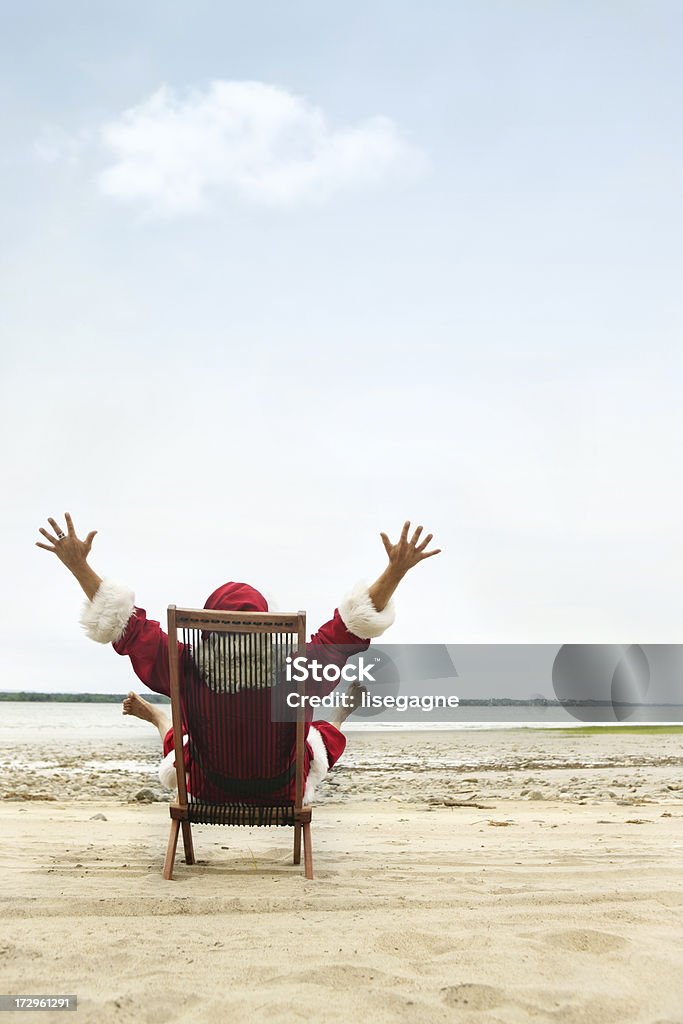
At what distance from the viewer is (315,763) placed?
168 inches

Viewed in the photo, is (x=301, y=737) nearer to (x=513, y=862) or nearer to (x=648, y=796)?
(x=513, y=862)

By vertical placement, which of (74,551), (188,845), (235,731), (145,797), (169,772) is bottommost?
(145,797)

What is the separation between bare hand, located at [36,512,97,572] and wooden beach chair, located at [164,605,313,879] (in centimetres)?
65

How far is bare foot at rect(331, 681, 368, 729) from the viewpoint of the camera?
442 centimetres

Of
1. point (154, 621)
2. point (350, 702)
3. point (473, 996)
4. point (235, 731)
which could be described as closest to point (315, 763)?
point (350, 702)

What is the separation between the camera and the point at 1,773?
969cm

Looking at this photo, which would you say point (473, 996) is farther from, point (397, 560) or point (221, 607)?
point (221, 607)

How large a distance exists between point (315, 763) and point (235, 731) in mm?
517

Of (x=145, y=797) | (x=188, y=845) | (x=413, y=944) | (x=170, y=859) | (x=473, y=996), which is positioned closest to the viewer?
(x=473, y=996)

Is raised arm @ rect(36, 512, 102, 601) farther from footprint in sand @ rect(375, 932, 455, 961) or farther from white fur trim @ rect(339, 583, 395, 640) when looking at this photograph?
footprint in sand @ rect(375, 932, 455, 961)

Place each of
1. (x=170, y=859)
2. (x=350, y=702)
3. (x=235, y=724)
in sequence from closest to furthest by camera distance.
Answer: (x=170, y=859) < (x=235, y=724) < (x=350, y=702)

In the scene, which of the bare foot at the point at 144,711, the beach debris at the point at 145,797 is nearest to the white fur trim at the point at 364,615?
the bare foot at the point at 144,711

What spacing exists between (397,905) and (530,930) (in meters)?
0.59

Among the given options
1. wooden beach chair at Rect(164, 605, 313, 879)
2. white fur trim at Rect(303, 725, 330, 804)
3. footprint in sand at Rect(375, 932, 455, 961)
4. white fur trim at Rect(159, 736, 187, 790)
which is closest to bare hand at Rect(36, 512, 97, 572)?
wooden beach chair at Rect(164, 605, 313, 879)
